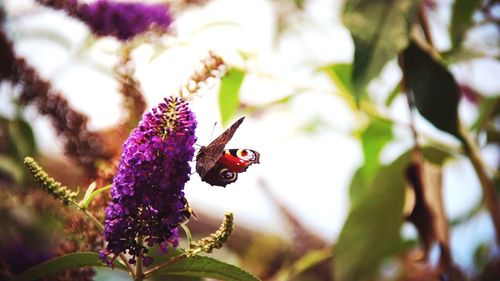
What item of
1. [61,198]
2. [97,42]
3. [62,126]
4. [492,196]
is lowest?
[492,196]

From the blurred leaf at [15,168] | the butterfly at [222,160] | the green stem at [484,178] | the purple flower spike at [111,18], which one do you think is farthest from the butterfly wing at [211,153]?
the blurred leaf at [15,168]

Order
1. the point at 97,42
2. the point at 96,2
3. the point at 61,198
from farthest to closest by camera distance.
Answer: the point at 97,42 < the point at 96,2 < the point at 61,198

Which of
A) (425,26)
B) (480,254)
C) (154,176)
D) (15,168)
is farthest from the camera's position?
(480,254)

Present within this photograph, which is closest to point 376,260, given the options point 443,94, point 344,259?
point 344,259

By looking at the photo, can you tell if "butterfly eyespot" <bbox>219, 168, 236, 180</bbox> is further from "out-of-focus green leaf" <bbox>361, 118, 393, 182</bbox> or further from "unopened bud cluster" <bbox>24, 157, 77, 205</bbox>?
"out-of-focus green leaf" <bbox>361, 118, 393, 182</bbox>

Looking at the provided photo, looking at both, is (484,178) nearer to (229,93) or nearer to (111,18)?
(229,93)

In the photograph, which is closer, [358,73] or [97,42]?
[358,73]

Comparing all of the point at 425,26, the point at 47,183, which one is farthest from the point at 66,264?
the point at 425,26

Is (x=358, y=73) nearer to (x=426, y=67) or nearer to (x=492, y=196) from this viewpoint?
(x=426, y=67)

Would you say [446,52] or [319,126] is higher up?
[319,126]
